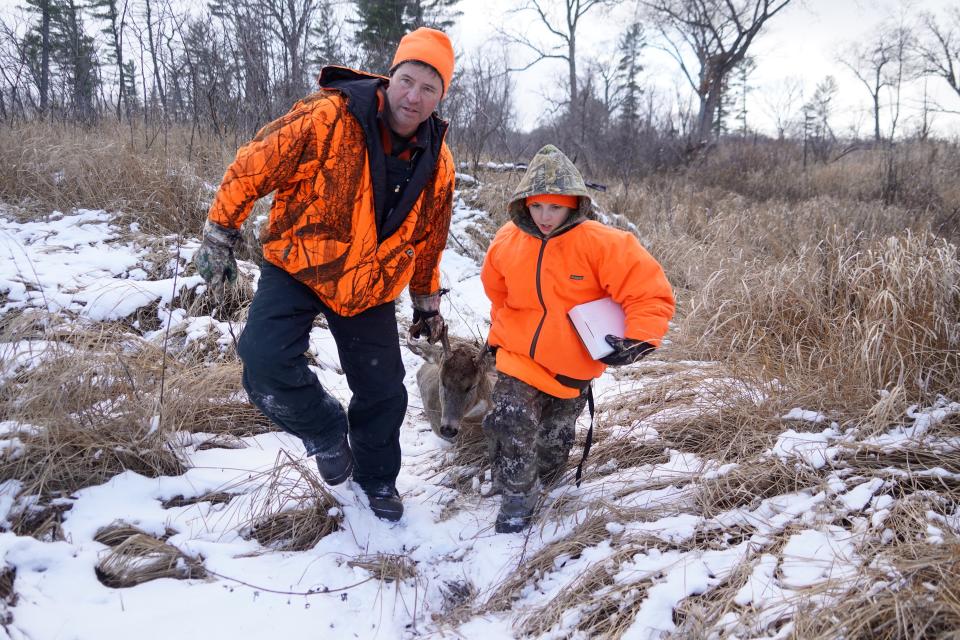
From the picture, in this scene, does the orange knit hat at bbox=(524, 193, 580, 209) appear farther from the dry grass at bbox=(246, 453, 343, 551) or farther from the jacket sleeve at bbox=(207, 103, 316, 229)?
the dry grass at bbox=(246, 453, 343, 551)

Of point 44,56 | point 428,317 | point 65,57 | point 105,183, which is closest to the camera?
point 428,317

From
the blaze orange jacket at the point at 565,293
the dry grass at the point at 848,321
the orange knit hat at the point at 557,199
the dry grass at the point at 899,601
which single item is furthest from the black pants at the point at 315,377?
the dry grass at the point at 848,321

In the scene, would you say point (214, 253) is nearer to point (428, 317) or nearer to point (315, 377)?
point (315, 377)

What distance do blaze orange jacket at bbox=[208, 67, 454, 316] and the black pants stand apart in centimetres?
12

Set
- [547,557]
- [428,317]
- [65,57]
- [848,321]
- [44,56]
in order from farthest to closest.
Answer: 1. [65,57]
2. [44,56]
3. [848,321]
4. [428,317]
5. [547,557]

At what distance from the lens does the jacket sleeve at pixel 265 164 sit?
7.32 feet

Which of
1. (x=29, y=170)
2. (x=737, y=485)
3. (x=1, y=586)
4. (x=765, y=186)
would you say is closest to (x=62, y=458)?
(x=1, y=586)

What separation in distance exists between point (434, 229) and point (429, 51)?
0.83 metres

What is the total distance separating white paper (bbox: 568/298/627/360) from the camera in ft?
8.66

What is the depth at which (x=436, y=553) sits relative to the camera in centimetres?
264

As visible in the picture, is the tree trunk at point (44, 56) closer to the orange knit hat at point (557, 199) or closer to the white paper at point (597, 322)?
the orange knit hat at point (557, 199)

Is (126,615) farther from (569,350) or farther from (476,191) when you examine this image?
(476,191)

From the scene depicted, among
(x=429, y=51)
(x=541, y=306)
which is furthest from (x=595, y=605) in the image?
(x=429, y=51)

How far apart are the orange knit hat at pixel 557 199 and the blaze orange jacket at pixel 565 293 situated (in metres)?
0.09
